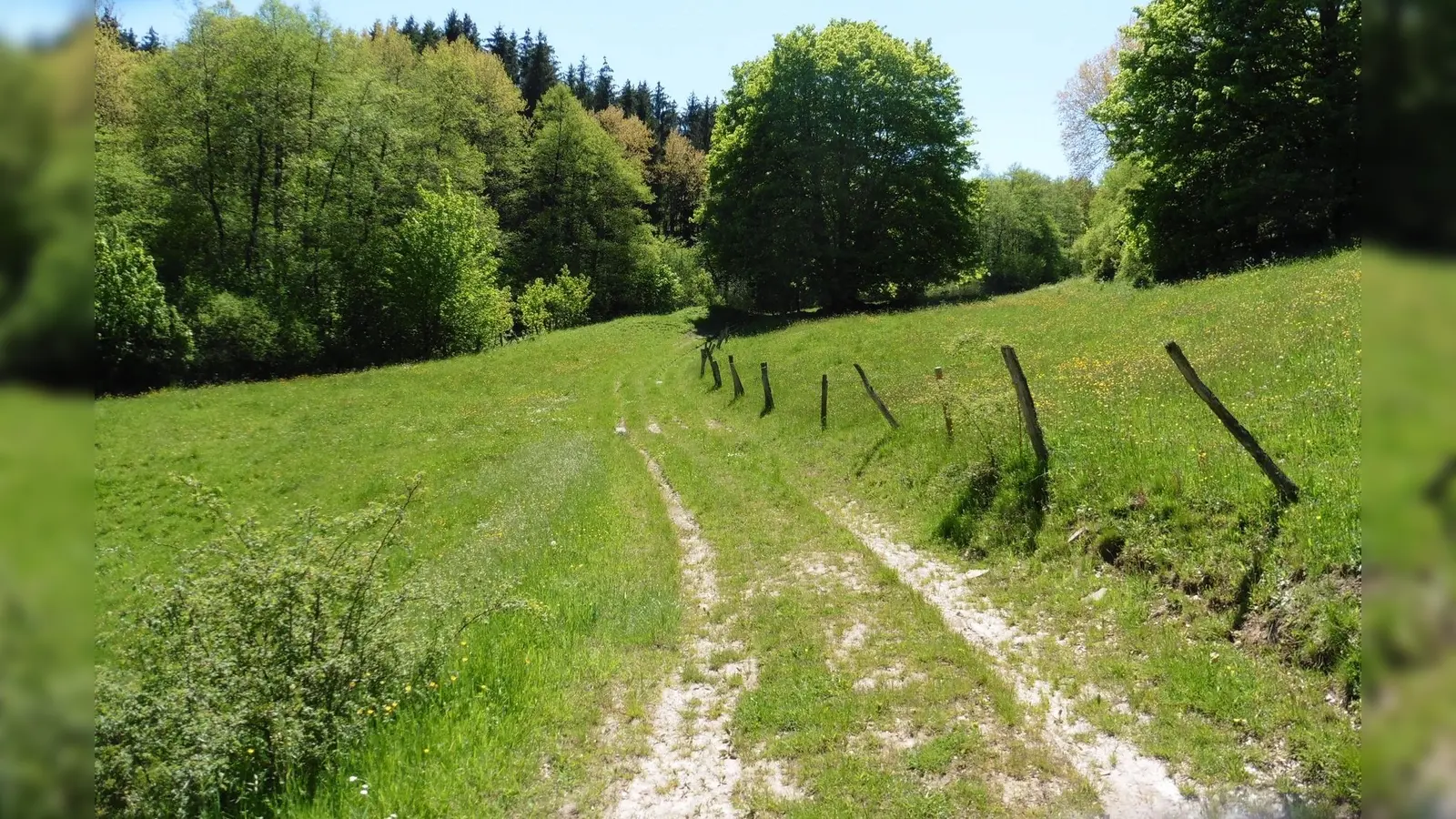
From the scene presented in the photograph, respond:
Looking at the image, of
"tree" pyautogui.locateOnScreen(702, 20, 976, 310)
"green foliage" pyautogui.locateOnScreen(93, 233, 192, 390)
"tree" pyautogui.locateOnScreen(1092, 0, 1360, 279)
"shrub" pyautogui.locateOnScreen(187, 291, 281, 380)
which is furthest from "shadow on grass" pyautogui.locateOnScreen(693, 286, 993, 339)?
"green foliage" pyautogui.locateOnScreen(93, 233, 192, 390)

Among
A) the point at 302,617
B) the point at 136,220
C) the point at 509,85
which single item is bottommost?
the point at 302,617

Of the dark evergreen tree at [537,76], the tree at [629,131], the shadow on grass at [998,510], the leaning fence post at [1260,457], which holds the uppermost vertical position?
the dark evergreen tree at [537,76]

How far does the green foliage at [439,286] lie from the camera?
175 ft

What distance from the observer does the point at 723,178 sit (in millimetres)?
61969

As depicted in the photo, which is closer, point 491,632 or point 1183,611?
point 1183,611

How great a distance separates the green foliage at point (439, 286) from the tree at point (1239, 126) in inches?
1729

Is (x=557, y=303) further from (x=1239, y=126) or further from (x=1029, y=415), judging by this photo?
(x=1029, y=415)

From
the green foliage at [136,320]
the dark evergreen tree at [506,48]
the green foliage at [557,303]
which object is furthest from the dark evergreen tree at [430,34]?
the green foliage at [136,320]

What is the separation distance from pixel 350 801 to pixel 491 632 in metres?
3.25

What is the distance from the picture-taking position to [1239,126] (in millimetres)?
31625
